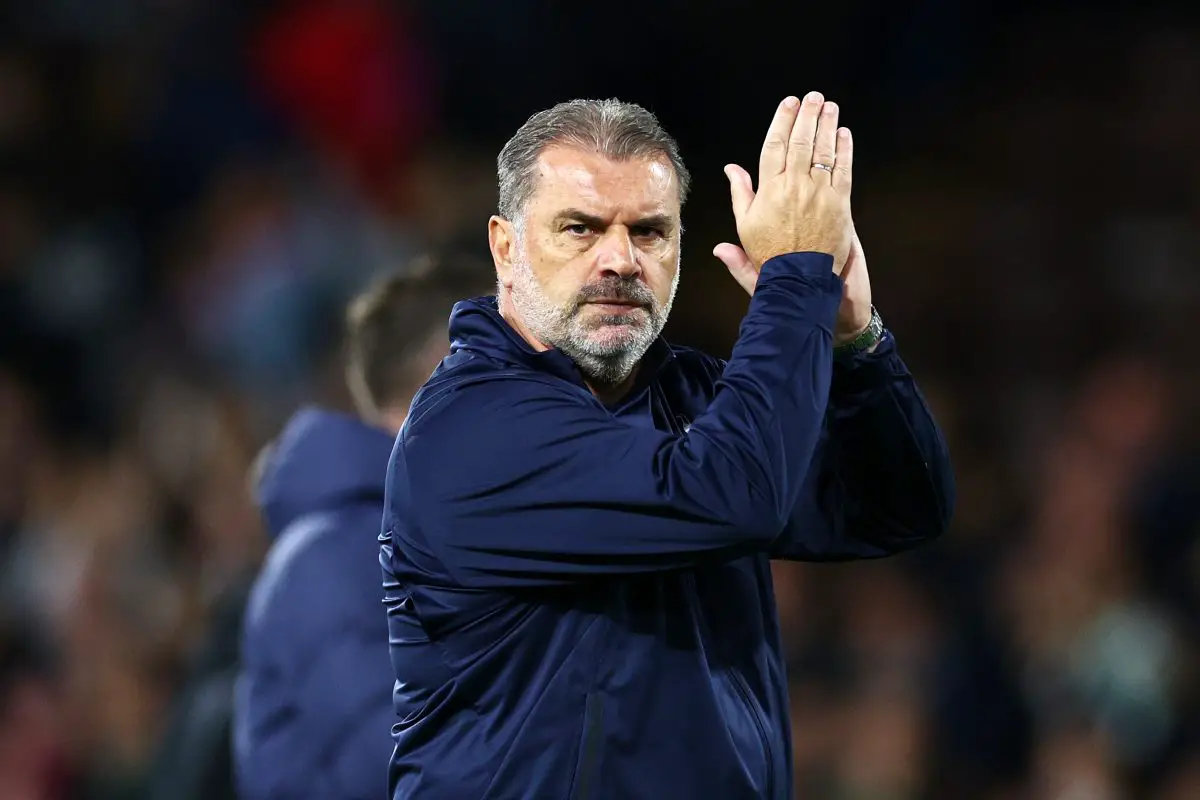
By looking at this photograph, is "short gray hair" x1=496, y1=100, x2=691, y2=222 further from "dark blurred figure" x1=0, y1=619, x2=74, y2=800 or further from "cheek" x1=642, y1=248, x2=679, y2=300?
"dark blurred figure" x1=0, y1=619, x2=74, y2=800

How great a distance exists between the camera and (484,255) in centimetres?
634

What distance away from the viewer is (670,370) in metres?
2.29

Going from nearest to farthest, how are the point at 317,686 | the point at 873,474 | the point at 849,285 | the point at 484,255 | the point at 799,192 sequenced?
the point at 799,192 → the point at 849,285 → the point at 873,474 → the point at 317,686 → the point at 484,255

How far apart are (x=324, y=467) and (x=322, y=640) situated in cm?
32

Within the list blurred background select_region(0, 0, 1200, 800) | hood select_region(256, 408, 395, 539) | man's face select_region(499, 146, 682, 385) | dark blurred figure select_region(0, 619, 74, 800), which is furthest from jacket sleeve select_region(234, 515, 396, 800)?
dark blurred figure select_region(0, 619, 74, 800)

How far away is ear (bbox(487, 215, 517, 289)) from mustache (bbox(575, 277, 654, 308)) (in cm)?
15

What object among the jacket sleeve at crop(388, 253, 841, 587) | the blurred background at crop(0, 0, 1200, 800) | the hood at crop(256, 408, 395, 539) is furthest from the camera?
the blurred background at crop(0, 0, 1200, 800)

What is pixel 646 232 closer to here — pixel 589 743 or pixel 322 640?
pixel 589 743

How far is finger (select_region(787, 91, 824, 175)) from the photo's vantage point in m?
2.04

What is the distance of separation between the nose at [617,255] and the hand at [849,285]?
13 centimetres

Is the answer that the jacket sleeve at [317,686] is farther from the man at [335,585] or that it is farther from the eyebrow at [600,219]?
the eyebrow at [600,219]

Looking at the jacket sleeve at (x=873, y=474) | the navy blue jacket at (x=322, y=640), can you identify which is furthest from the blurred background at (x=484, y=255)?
the jacket sleeve at (x=873, y=474)

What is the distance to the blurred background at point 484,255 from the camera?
5.09m

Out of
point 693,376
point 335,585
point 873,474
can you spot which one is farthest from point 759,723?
point 335,585
